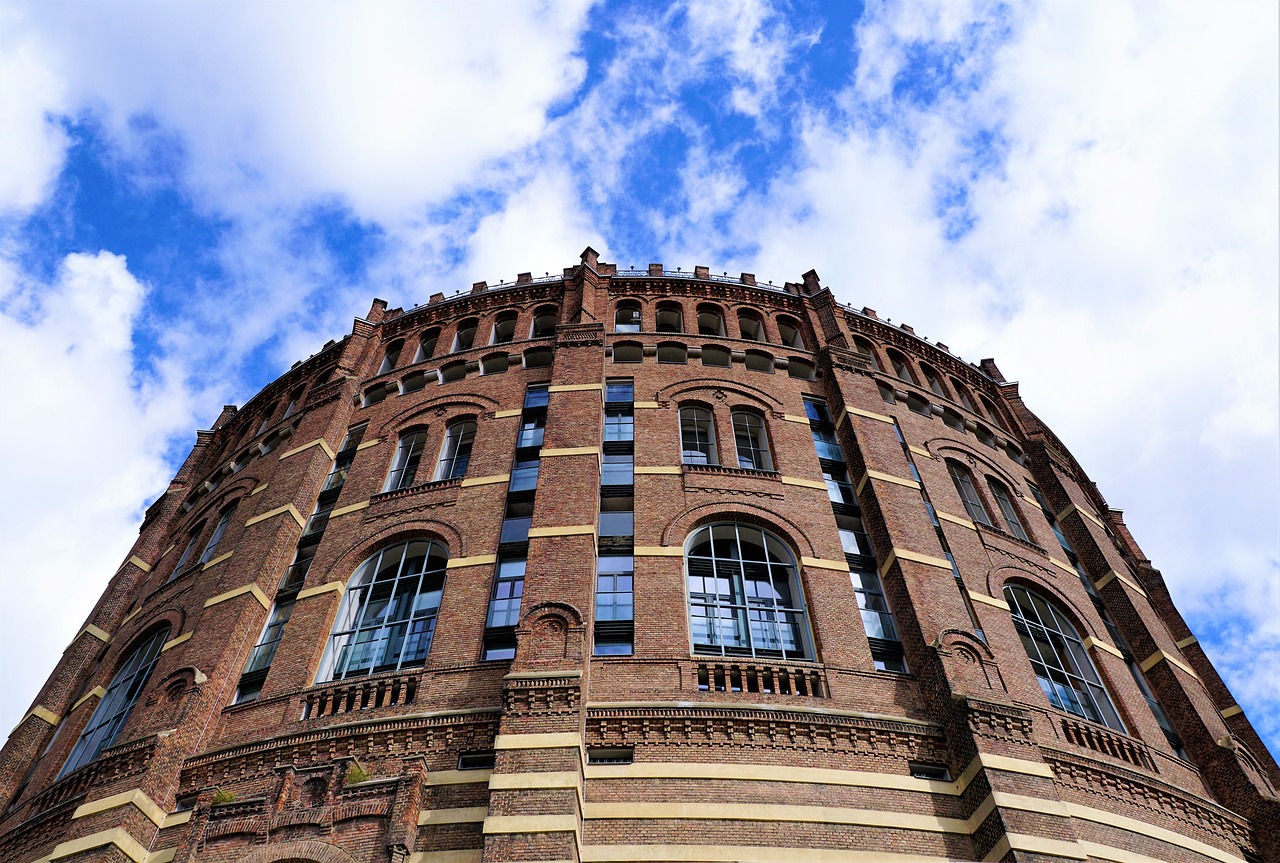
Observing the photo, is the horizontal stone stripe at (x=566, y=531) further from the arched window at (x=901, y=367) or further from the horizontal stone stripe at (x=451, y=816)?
the arched window at (x=901, y=367)

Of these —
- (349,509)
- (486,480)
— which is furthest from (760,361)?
(349,509)

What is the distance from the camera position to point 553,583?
57.1 ft

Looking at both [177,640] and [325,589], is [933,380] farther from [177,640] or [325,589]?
[177,640]

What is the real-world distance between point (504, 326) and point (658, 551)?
11.7 m

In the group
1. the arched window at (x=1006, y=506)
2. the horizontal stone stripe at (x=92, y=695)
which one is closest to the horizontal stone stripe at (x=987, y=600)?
the arched window at (x=1006, y=506)

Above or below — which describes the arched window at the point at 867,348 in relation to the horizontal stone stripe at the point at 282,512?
above

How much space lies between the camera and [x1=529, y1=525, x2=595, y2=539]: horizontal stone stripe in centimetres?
1847

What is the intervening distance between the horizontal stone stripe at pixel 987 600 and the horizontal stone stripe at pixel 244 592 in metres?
15.0

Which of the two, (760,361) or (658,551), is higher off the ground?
(760,361)

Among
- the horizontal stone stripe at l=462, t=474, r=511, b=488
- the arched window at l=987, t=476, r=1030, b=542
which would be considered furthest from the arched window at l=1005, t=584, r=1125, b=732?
the horizontal stone stripe at l=462, t=474, r=511, b=488

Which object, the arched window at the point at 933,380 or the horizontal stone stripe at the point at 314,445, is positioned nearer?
the horizontal stone stripe at the point at 314,445

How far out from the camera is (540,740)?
14.5 meters

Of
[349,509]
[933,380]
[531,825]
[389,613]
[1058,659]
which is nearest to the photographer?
[531,825]

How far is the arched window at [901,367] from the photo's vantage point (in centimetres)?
2883
